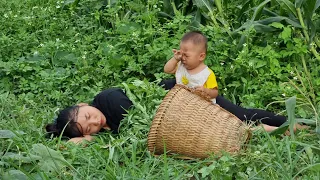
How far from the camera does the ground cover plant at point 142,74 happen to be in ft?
12.7

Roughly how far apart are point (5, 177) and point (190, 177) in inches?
40.5

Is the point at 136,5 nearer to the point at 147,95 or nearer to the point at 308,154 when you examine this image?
the point at 147,95

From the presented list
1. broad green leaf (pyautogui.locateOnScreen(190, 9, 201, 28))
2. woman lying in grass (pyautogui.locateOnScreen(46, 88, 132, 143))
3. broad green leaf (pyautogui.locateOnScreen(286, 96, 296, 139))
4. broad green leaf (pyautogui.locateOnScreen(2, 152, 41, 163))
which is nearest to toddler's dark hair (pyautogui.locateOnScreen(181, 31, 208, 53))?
woman lying in grass (pyautogui.locateOnScreen(46, 88, 132, 143))

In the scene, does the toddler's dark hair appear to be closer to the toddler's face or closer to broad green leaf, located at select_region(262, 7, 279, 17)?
the toddler's face

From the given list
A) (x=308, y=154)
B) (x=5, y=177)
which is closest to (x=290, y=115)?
(x=308, y=154)

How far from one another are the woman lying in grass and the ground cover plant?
0.09 metres

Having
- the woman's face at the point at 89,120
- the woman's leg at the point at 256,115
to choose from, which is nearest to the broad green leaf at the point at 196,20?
the woman's leg at the point at 256,115

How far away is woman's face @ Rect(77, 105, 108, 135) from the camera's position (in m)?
4.61

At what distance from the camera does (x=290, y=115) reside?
4.01 meters

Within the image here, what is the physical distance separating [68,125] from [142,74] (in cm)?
125

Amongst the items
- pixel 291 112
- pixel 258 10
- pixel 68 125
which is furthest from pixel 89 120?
pixel 258 10

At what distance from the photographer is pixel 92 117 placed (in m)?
4.65

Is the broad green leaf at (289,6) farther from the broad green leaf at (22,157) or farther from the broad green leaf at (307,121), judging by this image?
the broad green leaf at (22,157)

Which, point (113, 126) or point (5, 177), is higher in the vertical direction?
point (5, 177)
